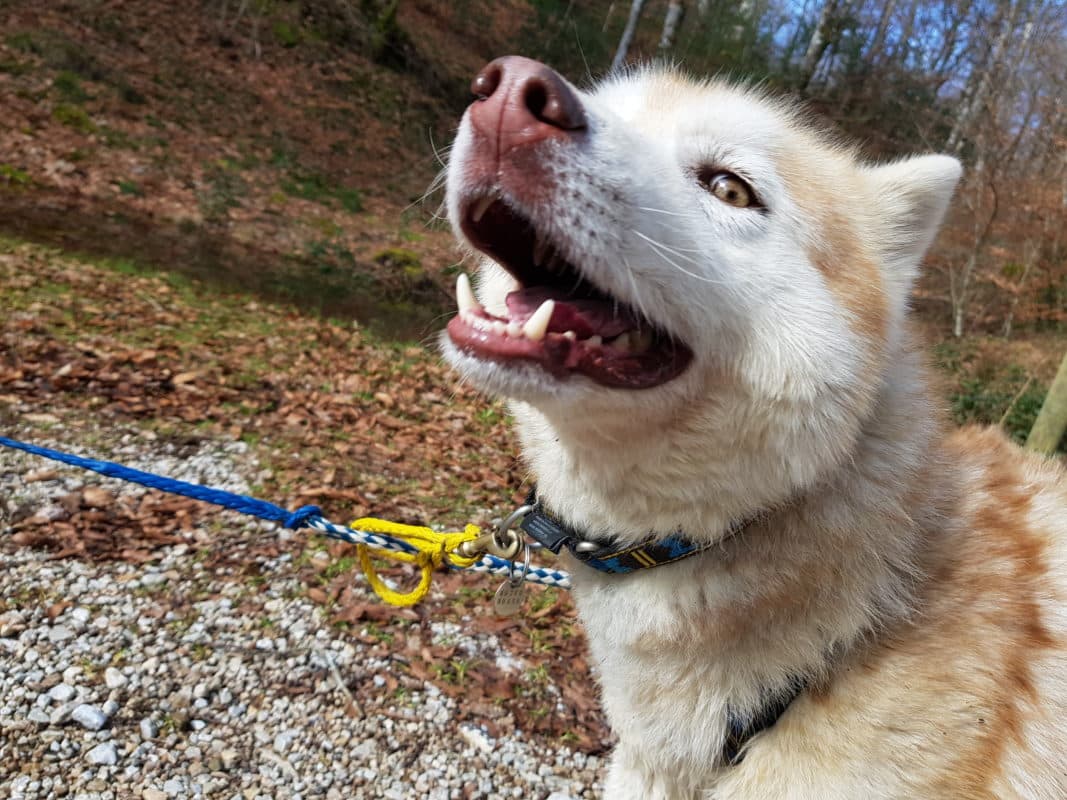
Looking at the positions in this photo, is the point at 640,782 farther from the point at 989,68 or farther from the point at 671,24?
the point at 671,24

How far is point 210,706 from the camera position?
2.85m

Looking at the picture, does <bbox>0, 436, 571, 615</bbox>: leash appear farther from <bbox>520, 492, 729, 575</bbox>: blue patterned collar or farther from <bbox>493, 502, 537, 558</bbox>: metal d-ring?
<bbox>520, 492, 729, 575</bbox>: blue patterned collar

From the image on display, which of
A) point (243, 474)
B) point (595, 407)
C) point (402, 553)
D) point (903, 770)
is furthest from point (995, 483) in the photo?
point (243, 474)

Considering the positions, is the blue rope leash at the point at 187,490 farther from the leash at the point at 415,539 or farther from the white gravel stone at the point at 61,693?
the white gravel stone at the point at 61,693

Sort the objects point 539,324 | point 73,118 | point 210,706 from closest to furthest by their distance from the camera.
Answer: point 539,324
point 210,706
point 73,118

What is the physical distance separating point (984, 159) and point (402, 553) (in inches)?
548

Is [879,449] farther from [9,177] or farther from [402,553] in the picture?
[9,177]

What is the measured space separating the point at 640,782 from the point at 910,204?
1883mm

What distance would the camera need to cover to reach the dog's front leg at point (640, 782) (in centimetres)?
187

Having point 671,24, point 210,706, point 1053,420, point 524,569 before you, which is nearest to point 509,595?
point 524,569

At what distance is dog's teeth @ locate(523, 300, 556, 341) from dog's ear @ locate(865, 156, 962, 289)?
1176 mm

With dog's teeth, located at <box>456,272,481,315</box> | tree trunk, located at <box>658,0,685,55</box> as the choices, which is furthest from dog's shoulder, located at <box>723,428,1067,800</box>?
tree trunk, located at <box>658,0,685,55</box>

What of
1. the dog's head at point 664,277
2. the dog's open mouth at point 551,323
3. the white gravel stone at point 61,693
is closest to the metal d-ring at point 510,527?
the dog's head at point 664,277

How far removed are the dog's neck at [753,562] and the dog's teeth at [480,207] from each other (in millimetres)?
600
